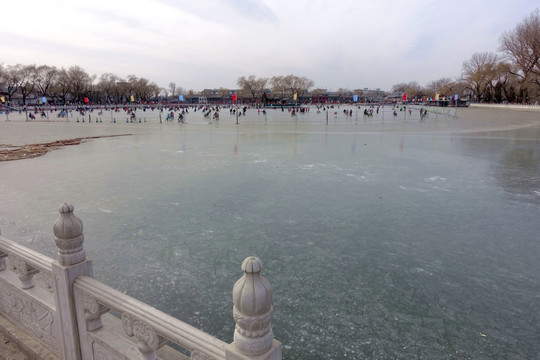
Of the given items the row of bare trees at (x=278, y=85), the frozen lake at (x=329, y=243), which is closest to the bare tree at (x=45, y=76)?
the row of bare trees at (x=278, y=85)

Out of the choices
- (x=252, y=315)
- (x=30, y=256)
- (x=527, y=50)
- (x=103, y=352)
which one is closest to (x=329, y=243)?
(x=103, y=352)

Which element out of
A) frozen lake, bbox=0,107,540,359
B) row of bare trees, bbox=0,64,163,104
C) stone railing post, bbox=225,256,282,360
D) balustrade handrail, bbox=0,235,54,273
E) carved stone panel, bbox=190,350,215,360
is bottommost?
frozen lake, bbox=0,107,540,359

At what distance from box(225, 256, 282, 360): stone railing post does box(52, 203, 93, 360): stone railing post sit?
1.62m

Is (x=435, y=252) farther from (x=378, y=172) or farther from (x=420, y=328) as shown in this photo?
(x=378, y=172)

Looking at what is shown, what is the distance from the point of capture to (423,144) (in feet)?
62.8

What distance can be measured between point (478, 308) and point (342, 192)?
5.18m

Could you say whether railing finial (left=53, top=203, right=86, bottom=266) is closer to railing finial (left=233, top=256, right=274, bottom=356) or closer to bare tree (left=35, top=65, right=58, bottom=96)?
railing finial (left=233, top=256, right=274, bottom=356)

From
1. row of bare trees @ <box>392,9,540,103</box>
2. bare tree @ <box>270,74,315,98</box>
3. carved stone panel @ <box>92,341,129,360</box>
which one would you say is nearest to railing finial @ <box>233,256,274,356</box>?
carved stone panel @ <box>92,341,129,360</box>

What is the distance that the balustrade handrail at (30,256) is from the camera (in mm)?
2971

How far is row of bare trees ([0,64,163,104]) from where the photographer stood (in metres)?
99.4

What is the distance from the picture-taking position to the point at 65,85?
364 ft

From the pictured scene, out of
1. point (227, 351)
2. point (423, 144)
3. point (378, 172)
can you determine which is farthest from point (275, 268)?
point (423, 144)

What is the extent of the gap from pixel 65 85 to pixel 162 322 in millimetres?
130053

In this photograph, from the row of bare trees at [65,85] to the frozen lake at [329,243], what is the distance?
9658 cm
